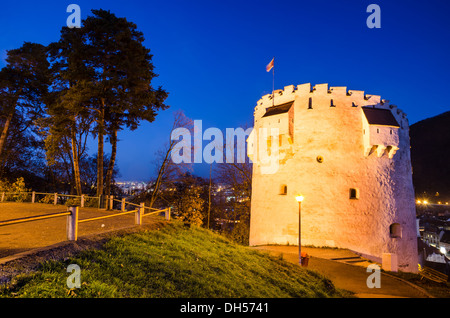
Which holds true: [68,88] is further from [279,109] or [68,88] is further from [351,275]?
[351,275]

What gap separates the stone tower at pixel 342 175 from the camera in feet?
63.4

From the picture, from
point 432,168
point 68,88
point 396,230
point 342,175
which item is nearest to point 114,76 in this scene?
point 68,88

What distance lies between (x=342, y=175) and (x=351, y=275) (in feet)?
28.9

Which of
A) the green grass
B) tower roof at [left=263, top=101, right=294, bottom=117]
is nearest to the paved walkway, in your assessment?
the green grass

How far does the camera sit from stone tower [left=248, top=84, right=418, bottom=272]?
63.4ft

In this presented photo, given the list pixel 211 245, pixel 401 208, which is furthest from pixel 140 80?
pixel 401 208

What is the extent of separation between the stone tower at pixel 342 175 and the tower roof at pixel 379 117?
0.07m

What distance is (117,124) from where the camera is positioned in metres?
19.6

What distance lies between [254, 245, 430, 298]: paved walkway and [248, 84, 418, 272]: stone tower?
2.16 meters

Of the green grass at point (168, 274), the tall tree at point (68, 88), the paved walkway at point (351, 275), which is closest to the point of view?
the green grass at point (168, 274)

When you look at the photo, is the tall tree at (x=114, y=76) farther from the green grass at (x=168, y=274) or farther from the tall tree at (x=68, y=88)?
the green grass at (x=168, y=274)

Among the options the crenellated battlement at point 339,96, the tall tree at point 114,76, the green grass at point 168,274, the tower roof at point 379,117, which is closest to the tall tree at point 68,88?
the tall tree at point 114,76

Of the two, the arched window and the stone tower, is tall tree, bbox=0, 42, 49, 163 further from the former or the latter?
the arched window
